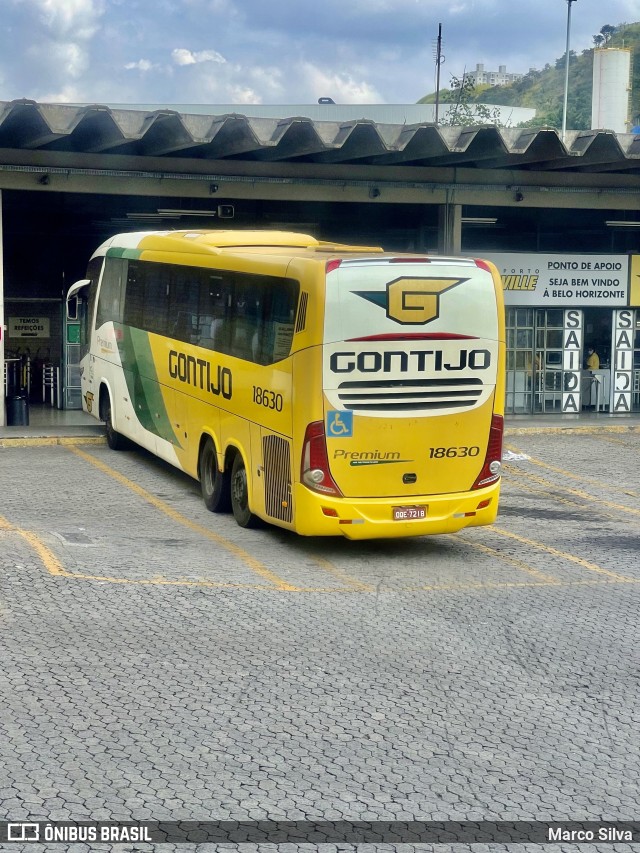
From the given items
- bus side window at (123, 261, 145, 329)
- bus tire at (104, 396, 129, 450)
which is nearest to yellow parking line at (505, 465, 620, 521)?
bus side window at (123, 261, 145, 329)

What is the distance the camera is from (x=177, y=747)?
23.5 feet

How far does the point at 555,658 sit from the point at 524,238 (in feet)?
68.2

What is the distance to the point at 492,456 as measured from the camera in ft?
44.0

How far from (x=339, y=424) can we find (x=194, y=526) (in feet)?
9.78

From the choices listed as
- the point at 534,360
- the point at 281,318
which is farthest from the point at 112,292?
the point at 534,360

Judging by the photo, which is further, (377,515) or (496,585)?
(377,515)

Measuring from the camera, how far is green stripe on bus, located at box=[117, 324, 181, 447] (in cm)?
1769

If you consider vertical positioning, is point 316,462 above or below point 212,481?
above

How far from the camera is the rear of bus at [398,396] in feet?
41.3

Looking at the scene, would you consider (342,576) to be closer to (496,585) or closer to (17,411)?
(496,585)

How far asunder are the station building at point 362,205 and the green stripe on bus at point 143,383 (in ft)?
13.5

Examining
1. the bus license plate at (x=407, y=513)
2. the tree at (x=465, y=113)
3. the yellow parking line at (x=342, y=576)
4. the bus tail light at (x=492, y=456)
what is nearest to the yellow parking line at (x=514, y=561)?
the bus tail light at (x=492, y=456)

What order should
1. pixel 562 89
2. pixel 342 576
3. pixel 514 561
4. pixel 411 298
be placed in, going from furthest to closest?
pixel 562 89 < pixel 514 561 < pixel 411 298 < pixel 342 576

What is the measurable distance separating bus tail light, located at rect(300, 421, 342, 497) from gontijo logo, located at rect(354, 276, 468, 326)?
146 cm
